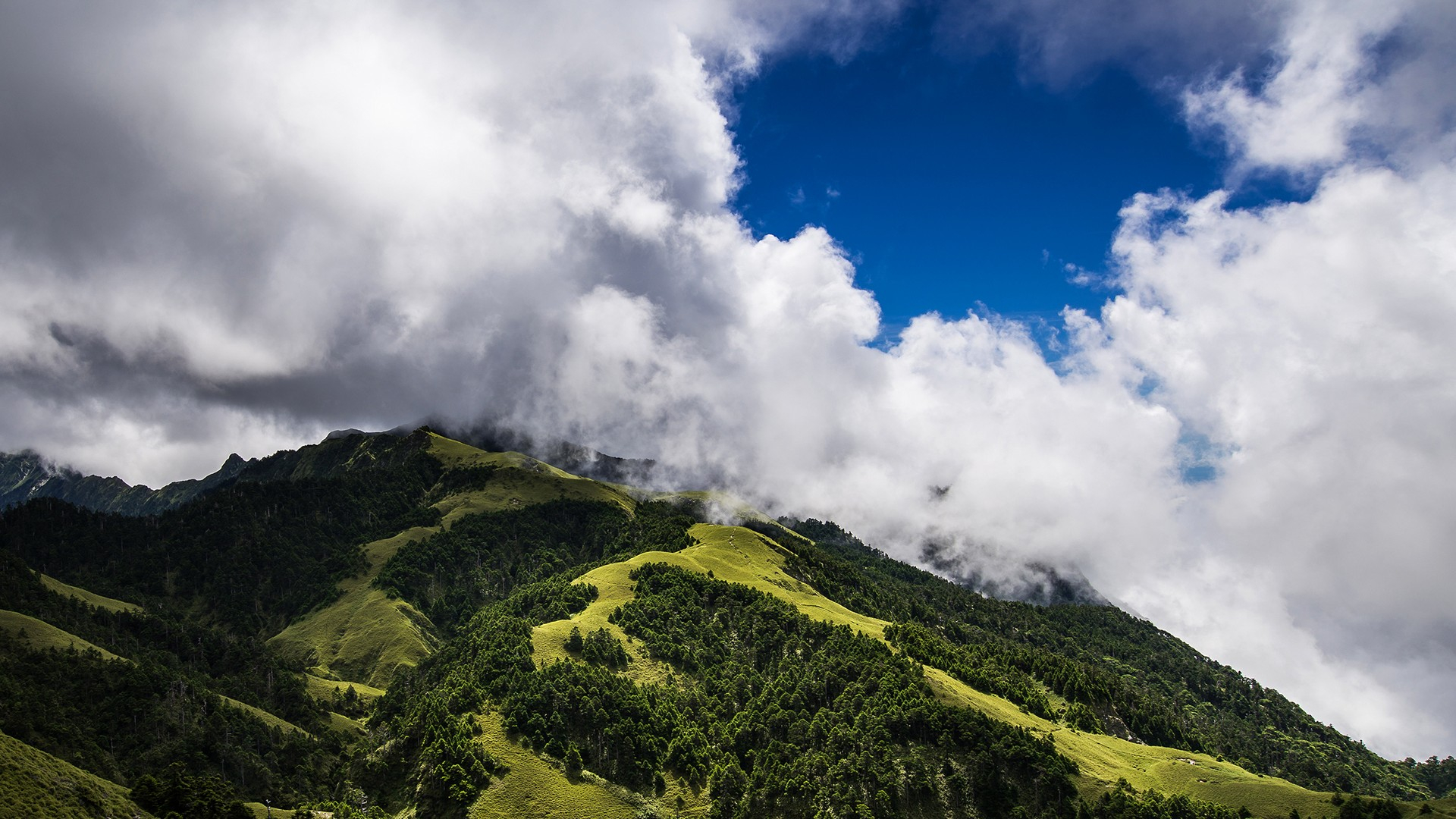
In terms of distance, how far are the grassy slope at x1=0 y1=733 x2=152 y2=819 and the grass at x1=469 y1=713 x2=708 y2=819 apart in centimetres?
7212

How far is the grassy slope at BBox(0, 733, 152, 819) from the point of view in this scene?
462 feet

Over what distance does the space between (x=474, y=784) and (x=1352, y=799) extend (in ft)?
670

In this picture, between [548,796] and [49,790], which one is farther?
[548,796]

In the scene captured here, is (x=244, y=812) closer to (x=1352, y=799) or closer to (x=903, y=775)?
(x=903, y=775)

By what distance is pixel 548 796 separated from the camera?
617 feet

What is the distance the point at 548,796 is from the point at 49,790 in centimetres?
10041

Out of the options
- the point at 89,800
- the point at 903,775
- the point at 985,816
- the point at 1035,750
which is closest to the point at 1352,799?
the point at 1035,750

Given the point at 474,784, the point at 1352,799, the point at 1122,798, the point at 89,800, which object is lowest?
the point at 89,800

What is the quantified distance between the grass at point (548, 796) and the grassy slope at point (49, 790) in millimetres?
72121

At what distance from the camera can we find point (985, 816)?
188m

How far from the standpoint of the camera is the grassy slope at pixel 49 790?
140875 millimetres

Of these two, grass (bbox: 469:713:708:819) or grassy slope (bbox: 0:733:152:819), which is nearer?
grassy slope (bbox: 0:733:152:819)

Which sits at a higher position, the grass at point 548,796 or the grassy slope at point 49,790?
the grass at point 548,796

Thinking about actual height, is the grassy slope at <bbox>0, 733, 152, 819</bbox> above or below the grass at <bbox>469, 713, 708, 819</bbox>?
below
